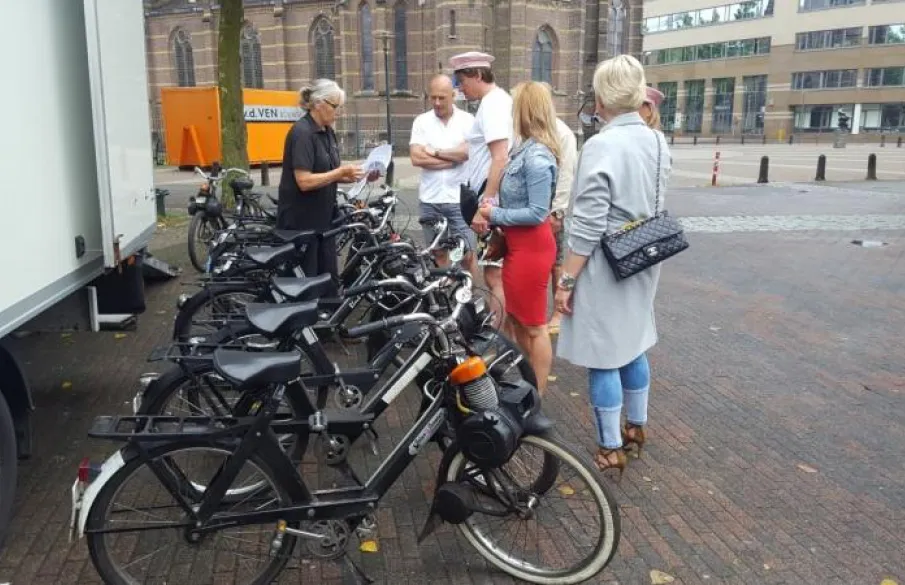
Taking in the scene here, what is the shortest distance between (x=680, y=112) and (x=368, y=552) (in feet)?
266

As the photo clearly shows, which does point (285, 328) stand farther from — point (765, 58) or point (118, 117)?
point (765, 58)

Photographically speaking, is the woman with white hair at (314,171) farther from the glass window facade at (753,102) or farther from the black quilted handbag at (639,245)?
the glass window facade at (753,102)

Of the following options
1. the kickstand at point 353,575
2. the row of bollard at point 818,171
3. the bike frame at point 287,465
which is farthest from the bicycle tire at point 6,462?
the row of bollard at point 818,171

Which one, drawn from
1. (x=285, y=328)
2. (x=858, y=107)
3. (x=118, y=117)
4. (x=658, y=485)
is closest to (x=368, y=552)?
Answer: (x=285, y=328)

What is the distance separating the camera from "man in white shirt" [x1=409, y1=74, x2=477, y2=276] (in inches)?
234

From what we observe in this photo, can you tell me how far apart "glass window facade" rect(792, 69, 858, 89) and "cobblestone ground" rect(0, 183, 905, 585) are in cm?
6594

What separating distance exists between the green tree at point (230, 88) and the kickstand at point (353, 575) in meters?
9.81

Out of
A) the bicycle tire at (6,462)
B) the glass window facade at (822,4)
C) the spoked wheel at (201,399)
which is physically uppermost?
the glass window facade at (822,4)

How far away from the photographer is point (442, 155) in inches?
236

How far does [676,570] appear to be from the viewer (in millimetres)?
3154

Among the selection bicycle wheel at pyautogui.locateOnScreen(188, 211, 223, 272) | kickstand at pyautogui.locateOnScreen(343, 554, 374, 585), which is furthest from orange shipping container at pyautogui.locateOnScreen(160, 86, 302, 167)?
kickstand at pyautogui.locateOnScreen(343, 554, 374, 585)

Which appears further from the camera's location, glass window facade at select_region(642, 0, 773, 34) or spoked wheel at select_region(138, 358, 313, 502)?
glass window facade at select_region(642, 0, 773, 34)

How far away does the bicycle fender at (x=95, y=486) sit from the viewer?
2.62 metres

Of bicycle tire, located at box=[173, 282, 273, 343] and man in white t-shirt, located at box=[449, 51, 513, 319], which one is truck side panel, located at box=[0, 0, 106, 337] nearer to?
bicycle tire, located at box=[173, 282, 273, 343]
